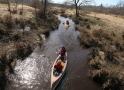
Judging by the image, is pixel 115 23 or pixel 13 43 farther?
pixel 115 23

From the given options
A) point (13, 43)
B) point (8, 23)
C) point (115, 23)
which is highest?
point (115, 23)

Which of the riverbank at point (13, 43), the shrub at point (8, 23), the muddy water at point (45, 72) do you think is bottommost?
the muddy water at point (45, 72)

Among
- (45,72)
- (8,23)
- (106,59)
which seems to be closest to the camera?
(45,72)

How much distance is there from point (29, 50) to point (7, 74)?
5.28 m

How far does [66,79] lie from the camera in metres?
12.2

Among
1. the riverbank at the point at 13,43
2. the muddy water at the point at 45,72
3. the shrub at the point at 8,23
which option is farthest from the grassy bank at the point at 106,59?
the shrub at the point at 8,23

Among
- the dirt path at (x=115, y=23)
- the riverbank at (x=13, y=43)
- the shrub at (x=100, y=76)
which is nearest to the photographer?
the shrub at (x=100, y=76)

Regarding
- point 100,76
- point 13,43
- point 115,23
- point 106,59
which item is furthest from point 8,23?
point 115,23

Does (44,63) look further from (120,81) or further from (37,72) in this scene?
(120,81)

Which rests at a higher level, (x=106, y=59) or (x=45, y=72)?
(x=106, y=59)

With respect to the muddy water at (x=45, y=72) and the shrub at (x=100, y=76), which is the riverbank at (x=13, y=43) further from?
the shrub at (x=100, y=76)

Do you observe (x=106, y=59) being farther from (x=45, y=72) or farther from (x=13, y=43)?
(x=13, y=43)

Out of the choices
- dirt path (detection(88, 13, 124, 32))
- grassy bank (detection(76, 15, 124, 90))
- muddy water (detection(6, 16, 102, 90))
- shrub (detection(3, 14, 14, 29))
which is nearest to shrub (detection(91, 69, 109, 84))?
grassy bank (detection(76, 15, 124, 90))

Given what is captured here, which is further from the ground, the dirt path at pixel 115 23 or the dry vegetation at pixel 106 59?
the dirt path at pixel 115 23
